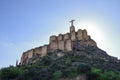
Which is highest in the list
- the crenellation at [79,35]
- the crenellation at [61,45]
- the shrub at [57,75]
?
the crenellation at [79,35]

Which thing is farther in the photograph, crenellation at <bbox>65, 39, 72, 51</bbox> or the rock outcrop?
crenellation at <bbox>65, 39, 72, 51</bbox>

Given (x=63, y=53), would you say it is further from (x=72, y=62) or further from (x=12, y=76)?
(x=12, y=76)

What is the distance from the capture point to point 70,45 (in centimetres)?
6788

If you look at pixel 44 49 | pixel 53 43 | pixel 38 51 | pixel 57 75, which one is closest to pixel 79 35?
pixel 53 43

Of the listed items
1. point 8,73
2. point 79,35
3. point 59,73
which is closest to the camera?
point 59,73

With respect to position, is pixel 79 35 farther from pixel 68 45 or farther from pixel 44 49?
pixel 44 49

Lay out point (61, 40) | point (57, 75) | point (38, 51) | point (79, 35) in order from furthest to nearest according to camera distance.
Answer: point (38, 51)
point (79, 35)
point (61, 40)
point (57, 75)

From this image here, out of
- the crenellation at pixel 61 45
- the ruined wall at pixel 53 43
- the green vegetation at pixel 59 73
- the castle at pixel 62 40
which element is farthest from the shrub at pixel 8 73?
the ruined wall at pixel 53 43

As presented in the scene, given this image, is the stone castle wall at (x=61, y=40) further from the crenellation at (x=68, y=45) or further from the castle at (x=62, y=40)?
the crenellation at (x=68, y=45)

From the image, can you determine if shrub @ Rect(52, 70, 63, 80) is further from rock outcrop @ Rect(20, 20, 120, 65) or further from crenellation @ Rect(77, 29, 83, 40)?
crenellation @ Rect(77, 29, 83, 40)

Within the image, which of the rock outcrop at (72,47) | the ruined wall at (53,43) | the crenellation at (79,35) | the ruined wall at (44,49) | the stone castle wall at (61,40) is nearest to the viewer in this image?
the rock outcrop at (72,47)

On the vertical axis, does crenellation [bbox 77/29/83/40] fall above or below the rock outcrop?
above

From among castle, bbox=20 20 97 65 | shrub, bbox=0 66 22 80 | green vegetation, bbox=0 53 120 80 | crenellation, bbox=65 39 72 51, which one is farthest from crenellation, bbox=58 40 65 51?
shrub, bbox=0 66 22 80

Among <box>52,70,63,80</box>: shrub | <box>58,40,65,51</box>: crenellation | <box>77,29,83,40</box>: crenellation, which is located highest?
<box>77,29,83,40</box>: crenellation
